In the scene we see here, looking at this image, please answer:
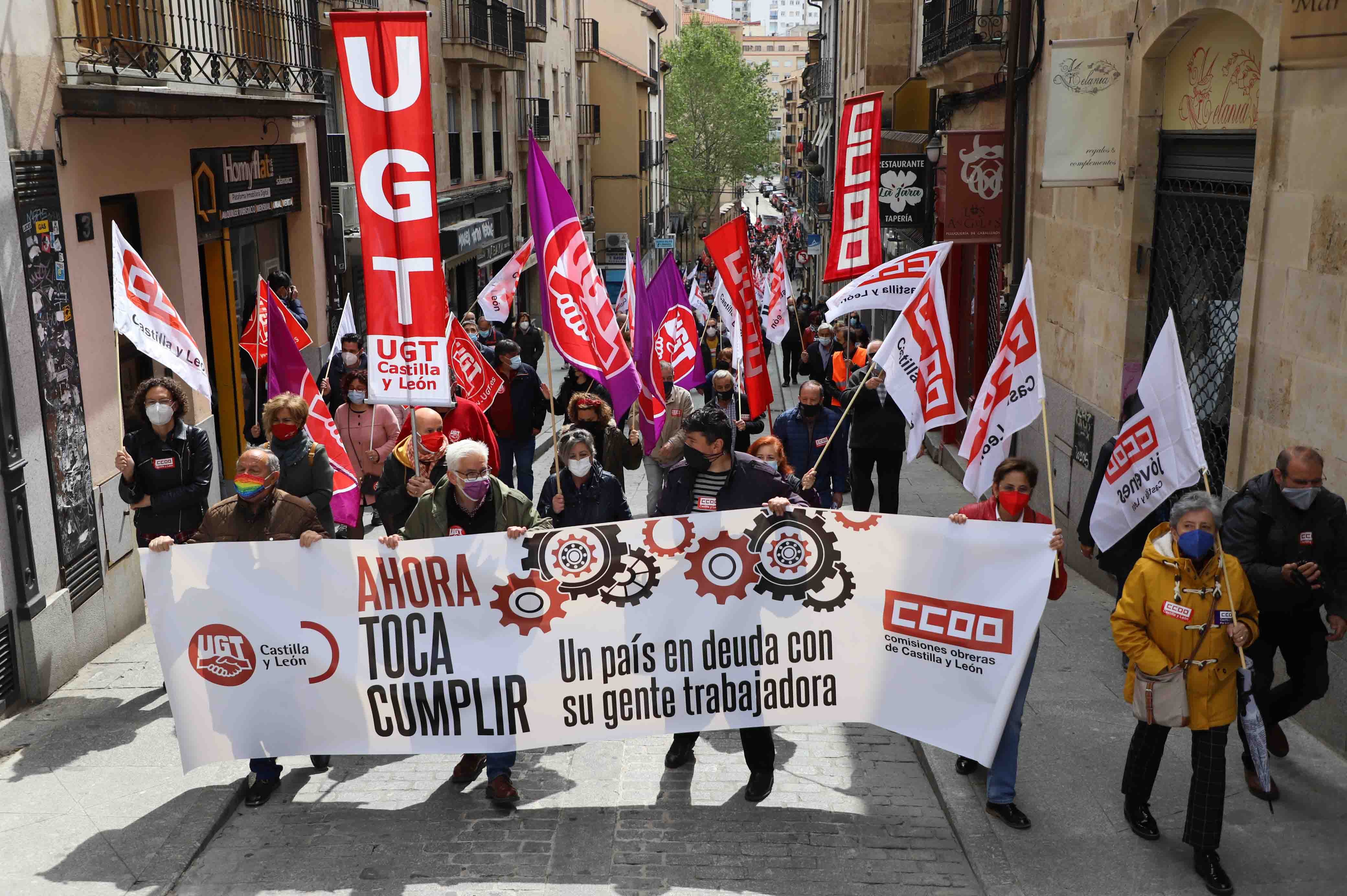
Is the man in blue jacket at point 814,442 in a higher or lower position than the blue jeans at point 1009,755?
higher

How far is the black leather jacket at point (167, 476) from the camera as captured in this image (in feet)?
23.5

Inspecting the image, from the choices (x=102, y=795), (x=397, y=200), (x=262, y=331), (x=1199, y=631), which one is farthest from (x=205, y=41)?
(x=1199, y=631)

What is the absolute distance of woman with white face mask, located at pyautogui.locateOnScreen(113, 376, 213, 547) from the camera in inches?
281

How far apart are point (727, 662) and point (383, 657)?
1.59 m

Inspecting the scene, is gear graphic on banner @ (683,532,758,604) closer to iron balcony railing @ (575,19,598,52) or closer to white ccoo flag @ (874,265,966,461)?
white ccoo flag @ (874,265,966,461)

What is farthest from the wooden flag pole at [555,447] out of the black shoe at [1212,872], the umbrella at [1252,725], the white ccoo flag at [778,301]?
the white ccoo flag at [778,301]

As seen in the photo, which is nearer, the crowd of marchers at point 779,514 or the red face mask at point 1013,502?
the crowd of marchers at point 779,514

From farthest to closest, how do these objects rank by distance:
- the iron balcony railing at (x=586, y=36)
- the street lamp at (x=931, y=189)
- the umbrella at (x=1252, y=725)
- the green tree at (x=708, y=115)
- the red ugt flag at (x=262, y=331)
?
the green tree at (x=708, y=115) < the iron balcony railing at (x=586, y=36) < the street lamp at (x=931, y=189) < the red ugt flag at (x=262, y=331) < the umbrella at (x=1252, y=725)

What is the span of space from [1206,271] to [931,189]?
9.12 metres

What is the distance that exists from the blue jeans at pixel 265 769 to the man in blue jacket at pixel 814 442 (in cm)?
459

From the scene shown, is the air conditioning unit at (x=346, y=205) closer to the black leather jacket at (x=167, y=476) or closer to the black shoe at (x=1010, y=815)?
Answer: the black leather jacket at (x=167, y=476)

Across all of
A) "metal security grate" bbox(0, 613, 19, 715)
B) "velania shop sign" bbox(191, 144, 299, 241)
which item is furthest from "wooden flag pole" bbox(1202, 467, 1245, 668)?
"velania shop sign" bbox(191, 144, 299, 241)

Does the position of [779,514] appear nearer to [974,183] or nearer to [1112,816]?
[1112,816]

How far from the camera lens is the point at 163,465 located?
715cm
